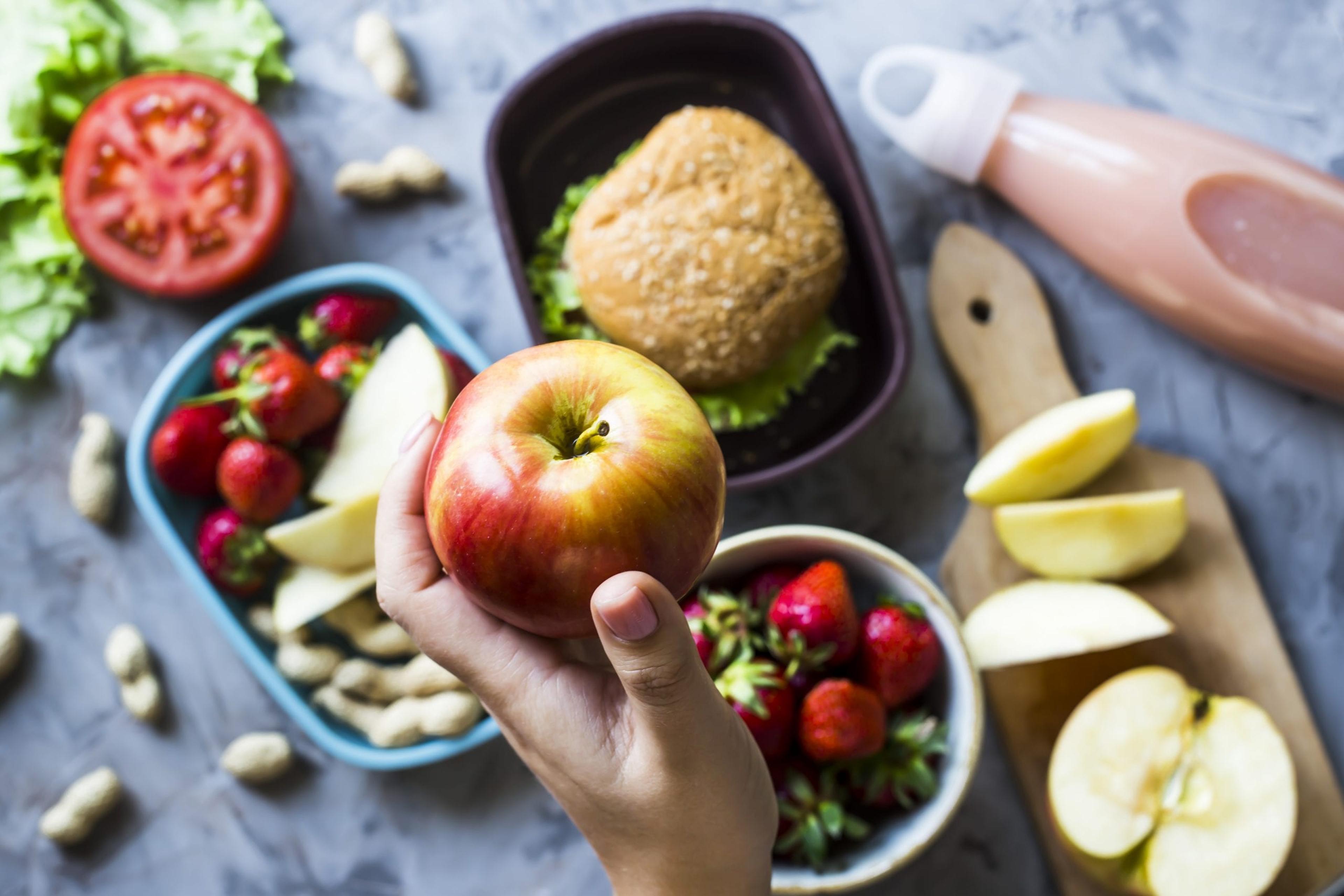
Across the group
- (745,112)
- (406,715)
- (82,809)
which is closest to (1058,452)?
(745,112)

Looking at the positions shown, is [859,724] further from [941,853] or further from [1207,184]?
[1207,184]

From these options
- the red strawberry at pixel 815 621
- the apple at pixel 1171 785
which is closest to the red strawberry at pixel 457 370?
the red strawberry at pixel 815 621

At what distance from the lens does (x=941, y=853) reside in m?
1.20

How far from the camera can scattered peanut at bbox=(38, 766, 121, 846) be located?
122cm

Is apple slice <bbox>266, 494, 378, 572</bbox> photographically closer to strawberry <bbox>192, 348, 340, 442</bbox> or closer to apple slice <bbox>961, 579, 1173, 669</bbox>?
strawberry <bbox>192, 348, 340, 442</bbox>

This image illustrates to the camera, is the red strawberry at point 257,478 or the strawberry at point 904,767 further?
the red strawberry at point 257,478

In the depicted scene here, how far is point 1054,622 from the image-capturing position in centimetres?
112

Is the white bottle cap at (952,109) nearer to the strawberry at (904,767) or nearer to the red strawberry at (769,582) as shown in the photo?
the red strawberry at (769,582)

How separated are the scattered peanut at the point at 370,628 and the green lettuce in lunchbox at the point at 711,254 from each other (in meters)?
0.40

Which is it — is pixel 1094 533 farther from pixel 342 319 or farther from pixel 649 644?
pixel 342 319

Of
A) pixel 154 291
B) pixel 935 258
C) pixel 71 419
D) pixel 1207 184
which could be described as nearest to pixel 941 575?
pixel 935 258

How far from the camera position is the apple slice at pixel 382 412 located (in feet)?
3.68

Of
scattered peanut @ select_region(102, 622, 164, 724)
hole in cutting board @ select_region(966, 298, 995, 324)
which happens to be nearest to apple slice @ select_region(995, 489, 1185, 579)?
hole in cutting board @ select_region(966, 298, 995, 324)

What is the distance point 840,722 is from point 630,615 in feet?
1.58
